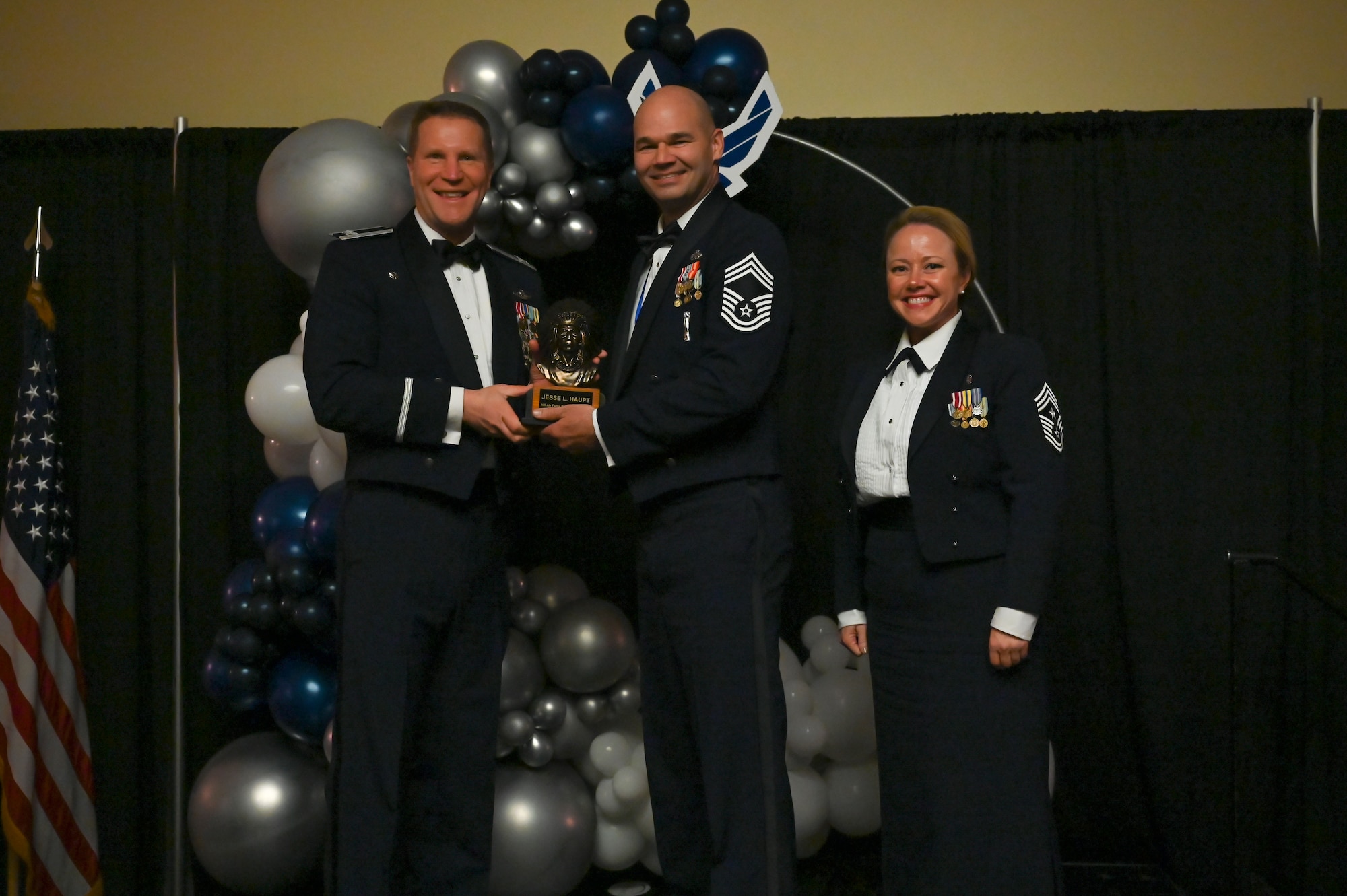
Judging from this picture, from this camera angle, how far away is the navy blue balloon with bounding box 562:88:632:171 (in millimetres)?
2920

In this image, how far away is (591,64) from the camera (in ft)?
10.1

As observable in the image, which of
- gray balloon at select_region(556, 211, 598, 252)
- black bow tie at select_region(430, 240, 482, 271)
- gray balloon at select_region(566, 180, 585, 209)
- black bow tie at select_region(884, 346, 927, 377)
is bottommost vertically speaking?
black bow tie at select_region(884, 346, 927, 377)

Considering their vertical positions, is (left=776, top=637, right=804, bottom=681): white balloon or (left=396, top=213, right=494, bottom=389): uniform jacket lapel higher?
(left=396, top=213, right=494, bottom=389): uniform jacket lapel

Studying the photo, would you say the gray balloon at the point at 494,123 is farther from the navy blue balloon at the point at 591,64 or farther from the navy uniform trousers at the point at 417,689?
the navy uniform trousers at the point at 417,689

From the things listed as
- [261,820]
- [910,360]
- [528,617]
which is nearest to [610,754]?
[528,617]

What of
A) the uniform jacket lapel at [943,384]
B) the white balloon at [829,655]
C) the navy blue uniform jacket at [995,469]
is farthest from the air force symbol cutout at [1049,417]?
the white balloon at [829,655]

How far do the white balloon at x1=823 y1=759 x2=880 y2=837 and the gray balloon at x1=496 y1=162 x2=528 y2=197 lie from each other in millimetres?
1827

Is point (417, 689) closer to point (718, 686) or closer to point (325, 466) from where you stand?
point (718, 686)

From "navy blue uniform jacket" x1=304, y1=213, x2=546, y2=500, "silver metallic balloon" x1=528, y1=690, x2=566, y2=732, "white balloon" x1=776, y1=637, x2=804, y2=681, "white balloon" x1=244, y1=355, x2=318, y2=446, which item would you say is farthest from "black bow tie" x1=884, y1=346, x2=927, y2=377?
"white balloon" x1=244, y1=355, x2=318, y2=446

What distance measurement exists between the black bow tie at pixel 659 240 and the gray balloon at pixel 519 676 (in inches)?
44.4

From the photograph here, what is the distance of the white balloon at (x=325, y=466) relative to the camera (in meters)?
3.03

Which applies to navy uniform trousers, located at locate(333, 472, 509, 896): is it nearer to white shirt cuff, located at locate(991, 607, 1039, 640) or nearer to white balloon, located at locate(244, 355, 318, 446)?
white balloon, located at locate(244, 355, 318, 446)

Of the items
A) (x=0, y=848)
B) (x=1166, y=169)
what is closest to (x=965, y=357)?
(x=1166, y=169)

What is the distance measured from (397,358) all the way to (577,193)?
973 millimetres
